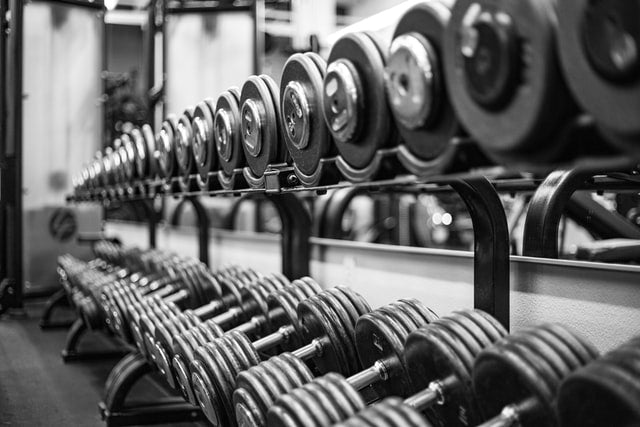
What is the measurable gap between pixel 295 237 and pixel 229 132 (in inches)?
23.0

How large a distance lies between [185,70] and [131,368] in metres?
3.42

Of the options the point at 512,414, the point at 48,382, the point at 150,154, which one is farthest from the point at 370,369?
the point at 48,382

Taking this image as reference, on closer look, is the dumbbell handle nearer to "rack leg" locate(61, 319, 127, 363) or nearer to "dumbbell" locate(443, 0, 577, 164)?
"dumbbell" locate(443, 0, 577, 164)

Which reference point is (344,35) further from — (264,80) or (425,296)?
(425,296)

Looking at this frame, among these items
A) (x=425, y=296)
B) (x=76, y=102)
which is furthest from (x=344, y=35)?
(x=76, y=102)

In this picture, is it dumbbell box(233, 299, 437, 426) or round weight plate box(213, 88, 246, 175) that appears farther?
round weight plate box(213, 88, 246, 175)

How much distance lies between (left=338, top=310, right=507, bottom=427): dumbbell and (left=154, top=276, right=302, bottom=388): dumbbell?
55 cm

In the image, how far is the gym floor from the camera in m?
2.03

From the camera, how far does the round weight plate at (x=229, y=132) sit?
1.39 meters

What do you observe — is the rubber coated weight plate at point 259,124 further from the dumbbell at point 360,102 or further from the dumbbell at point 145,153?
the dumbbell at point 145,153

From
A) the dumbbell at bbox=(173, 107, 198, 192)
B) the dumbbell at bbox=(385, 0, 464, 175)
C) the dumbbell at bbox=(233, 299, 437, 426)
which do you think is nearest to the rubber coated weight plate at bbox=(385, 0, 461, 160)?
the dumbbell at bbox=(385, 0, 464, 175)

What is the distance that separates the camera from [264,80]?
1291mm

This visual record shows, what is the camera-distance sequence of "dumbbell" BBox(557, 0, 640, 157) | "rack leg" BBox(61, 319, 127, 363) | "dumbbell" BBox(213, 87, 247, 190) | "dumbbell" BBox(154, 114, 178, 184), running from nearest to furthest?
1. "dumbbell" BBox(557, 0, 640, 157)
2. "dumbbell" BBox(213, 87, 247, 190)
3. "dumbbell" BBox(154, 114, 178, 184)
4. "rack leg" BBox(61, 319, 127, 363)

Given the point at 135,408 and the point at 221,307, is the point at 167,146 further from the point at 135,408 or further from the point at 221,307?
the point at 135,408
